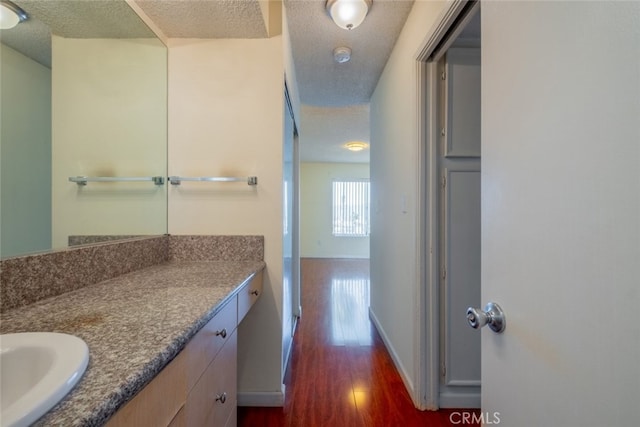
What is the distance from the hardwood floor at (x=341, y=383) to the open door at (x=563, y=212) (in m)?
1.00

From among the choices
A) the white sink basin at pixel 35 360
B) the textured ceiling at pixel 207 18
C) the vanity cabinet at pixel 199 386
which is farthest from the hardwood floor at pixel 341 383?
the textured ceiling at pixel 207 18

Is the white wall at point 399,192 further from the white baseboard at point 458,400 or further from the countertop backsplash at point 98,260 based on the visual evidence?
the countertop backsplash at point 98,260

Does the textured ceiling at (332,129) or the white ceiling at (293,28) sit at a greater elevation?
the textured ceiling at (332,129)

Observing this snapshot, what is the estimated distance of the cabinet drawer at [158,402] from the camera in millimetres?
459

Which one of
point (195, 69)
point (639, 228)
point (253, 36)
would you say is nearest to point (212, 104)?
point (195, 69)

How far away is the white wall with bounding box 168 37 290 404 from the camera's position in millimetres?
1557

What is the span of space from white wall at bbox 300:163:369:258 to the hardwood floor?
3730 millimetres

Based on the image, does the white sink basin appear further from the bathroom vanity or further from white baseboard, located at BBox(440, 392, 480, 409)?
white baseboard, located at BBox(440, 392, 480, 409)

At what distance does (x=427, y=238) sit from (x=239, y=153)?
120cm

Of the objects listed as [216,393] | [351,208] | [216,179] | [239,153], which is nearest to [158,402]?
[216,393]

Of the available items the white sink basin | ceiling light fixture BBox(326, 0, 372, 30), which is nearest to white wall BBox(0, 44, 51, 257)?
the white sink basin

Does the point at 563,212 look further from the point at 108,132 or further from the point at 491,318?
the point at 108,132

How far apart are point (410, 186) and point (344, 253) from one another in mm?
5435

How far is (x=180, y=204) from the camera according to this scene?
1567mm
